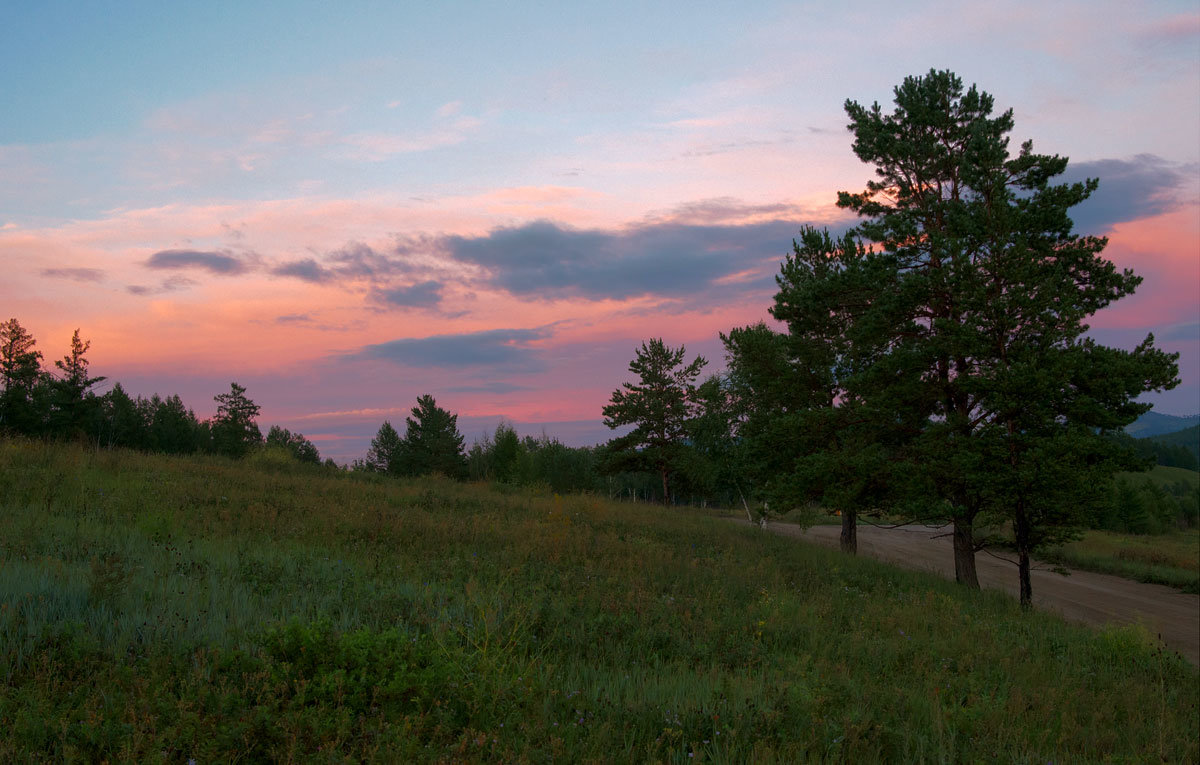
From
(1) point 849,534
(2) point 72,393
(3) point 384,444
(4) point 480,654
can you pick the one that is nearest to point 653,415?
(1) point 849,534

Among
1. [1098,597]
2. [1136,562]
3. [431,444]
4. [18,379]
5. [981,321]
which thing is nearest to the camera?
[981,321]

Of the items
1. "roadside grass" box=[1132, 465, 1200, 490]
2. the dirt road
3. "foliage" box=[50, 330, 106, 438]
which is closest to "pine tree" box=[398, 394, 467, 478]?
"foliage" box=[50, 330, 106, 438]

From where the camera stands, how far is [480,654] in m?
5.43

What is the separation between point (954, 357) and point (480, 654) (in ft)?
49.2

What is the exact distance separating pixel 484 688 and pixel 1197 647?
66.0 ft

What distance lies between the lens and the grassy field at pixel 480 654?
4008 mm

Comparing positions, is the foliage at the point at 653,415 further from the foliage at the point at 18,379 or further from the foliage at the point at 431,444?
the foliage at the point at 18,379

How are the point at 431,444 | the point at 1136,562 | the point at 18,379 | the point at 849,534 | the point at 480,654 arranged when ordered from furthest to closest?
1. the point at 431,444
2. the point at 18,379
3. the point at 1136,562
4. the point at 849,534
5. the point at 480,654

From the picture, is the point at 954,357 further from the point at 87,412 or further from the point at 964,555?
the point at 87,412

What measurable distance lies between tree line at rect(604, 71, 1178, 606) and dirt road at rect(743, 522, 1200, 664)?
81.0 inches

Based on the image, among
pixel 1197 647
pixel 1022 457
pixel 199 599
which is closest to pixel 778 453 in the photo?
pixel 1022 457

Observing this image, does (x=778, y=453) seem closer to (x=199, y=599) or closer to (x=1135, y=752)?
(x=1135, y=752)

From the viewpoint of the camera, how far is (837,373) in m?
20.0

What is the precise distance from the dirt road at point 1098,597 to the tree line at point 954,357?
2057 mm
